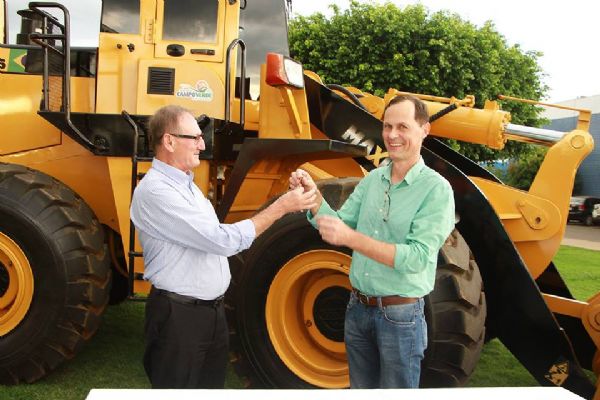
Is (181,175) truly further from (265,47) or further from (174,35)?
(265,47)

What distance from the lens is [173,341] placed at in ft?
8.93

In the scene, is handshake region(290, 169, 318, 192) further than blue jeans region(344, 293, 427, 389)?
Yes

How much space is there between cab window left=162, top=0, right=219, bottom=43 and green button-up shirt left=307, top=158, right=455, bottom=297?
95.3 inches

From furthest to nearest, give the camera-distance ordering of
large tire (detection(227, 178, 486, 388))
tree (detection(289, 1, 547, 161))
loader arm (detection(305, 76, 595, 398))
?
tree (detection(289, 1, 547, 161))
large tire (detection(227, 178, 486, 388))
loader arm (detection(305, 76, 595, 398))

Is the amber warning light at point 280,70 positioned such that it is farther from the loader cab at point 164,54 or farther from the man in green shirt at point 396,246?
the man in green shirt at point 396,246

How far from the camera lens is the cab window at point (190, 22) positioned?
4.64 meters

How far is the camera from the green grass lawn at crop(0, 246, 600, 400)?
4.36 meters

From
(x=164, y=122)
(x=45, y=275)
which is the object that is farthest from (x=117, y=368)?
(x=164, y=122)

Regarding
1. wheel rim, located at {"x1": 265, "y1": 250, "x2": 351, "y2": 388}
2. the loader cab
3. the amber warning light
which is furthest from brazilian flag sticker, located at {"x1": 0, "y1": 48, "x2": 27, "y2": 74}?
wheel rim, located at {"x1": 265, "y1": 250, "x2": 351, "y2": 388}

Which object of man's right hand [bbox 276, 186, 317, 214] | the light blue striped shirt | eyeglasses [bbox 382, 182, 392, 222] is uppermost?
eyeglasses [bbox 382, 182, 392, 222]

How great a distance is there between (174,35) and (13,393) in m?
2.72

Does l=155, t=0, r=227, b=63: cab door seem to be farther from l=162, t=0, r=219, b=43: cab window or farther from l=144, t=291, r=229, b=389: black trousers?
l=144, t=291, r=229, b=389: black trousers

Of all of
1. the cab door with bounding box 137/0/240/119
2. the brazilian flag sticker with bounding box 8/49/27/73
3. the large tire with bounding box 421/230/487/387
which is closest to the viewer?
the large tire with bounding box 421/230/487/387

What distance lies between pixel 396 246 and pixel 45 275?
2891 millimetres
